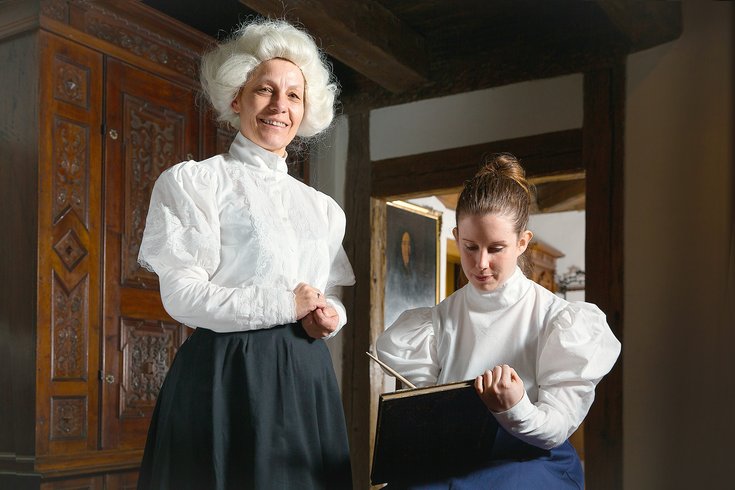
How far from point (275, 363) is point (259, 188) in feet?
0.56

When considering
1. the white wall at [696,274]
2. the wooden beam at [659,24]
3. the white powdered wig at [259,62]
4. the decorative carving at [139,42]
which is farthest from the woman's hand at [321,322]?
the decorative carving at [139,42]

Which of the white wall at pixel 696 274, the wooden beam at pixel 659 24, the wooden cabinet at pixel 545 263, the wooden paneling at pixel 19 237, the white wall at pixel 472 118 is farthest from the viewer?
the wooden cabinet at pixel 545 263

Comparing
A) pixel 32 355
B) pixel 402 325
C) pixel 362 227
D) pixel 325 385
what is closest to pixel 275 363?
pixel 325 385

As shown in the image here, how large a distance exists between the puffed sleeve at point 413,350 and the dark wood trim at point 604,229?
913mm

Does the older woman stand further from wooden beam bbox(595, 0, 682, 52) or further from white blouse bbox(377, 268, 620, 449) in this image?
wooden beam bbox(595, 0, 682, 52)

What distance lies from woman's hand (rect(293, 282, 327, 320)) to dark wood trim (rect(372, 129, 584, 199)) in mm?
1134

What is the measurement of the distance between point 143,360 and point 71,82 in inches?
21.9

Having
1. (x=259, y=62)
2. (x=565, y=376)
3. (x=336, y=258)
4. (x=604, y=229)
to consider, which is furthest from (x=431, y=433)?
(x=604, y=229)

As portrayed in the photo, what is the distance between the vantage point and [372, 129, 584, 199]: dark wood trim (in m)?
1.80

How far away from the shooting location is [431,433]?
64 cm

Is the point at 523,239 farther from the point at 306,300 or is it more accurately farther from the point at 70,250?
the point at 70,250

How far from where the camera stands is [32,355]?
1.31m

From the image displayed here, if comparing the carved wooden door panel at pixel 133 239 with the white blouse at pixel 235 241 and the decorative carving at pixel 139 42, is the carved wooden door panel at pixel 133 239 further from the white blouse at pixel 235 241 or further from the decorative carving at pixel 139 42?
the white blouse at pixel 235 241

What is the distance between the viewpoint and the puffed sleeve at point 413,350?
2.51 ft
